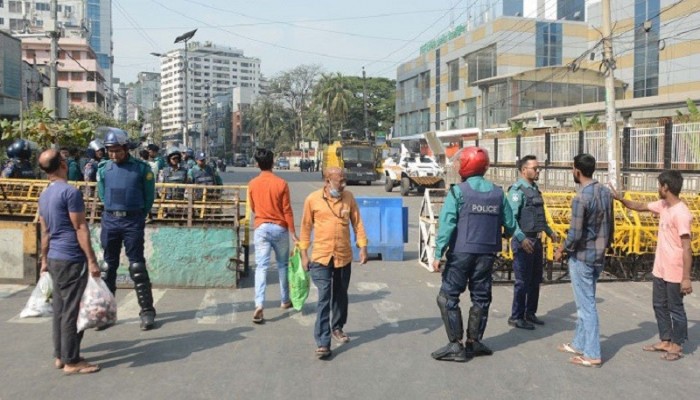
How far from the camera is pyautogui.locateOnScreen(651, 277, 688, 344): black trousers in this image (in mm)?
5934

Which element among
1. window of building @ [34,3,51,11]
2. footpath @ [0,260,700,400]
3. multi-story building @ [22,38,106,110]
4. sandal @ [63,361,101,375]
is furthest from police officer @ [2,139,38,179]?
window of building @ [34,3,51,11]

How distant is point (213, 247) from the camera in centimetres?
853

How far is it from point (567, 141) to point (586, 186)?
69.3 feet

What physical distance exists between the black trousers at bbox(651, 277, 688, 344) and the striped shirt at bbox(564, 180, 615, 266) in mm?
779

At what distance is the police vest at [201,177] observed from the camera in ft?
37.3

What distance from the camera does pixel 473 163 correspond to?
5695 millimetres

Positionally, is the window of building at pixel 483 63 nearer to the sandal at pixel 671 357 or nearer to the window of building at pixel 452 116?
the window of building at pixel 452 116

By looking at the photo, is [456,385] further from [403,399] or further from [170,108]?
[170,108]

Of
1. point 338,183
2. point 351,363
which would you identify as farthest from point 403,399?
point 338,183

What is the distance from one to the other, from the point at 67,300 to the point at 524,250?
4.43 m

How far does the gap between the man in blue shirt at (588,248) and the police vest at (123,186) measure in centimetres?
411

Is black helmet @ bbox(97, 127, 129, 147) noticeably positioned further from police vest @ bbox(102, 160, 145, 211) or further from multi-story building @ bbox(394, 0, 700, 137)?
multi-story building @ bbox(394, 0, 700, 137)

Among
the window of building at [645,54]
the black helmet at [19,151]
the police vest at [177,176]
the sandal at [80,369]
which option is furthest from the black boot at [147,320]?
the window of building at [645,54]

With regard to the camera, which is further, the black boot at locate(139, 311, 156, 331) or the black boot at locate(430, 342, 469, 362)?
the black boot at locate(139, 311, 156, 331)
